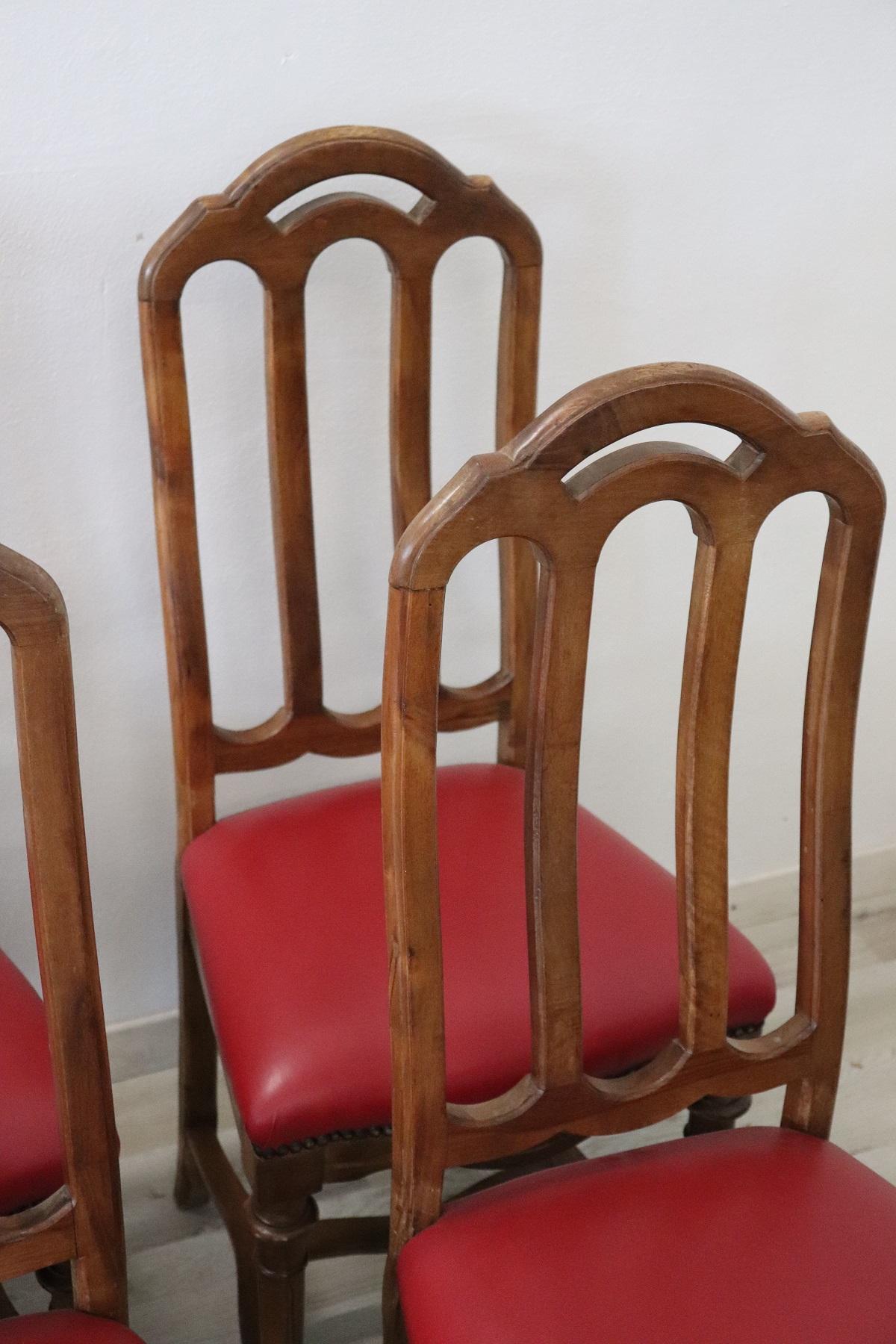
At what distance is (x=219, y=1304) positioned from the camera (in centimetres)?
133

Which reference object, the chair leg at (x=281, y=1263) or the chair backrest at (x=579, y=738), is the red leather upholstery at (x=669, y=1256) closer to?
the chair backrest at (x=579, y=738)

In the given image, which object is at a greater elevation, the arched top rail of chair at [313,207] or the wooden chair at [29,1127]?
the arched top rail of chair at [313,207]

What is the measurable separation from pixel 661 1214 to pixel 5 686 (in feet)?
2.82

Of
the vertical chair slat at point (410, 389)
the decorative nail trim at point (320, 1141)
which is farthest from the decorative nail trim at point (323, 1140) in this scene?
the vertical chair slat at point (410, 389)

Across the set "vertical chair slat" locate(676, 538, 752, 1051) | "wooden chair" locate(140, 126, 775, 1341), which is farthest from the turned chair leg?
"vertical chair slat" locate(676, 538, 752, 1051)

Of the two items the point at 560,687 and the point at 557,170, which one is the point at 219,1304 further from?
the point at 557,170

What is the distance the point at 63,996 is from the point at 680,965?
392mm

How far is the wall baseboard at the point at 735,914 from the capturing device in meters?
1.59


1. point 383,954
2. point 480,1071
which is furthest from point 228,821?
point 480,1071

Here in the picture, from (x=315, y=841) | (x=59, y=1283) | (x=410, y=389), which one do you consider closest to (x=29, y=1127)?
(x=59, y=1283)

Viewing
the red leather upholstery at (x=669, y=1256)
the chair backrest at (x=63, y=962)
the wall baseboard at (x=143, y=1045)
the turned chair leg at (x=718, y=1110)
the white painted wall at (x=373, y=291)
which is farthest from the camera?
the wall baseboard at (x=143, y=1045)

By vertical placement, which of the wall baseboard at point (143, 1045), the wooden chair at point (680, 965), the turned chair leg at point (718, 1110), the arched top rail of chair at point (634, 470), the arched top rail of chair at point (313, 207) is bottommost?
the wall baseboard at point (143, 1045)

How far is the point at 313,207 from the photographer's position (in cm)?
115

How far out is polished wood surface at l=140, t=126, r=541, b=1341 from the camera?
1.12 metres
